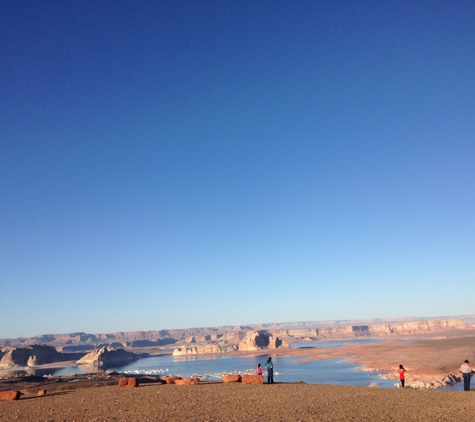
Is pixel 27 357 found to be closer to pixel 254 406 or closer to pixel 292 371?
pixel 292 371

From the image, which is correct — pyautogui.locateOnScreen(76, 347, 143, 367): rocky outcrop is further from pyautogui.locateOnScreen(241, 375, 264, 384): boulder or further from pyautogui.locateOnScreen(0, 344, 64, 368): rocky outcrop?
pyautogui.locateOnScreen(241, 375, 264, 384): boulder

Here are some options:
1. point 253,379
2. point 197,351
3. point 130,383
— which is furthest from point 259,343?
point 130,383

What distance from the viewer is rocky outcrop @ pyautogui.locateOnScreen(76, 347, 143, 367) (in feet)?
344

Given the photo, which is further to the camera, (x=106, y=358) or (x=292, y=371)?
(x=106, y=358)

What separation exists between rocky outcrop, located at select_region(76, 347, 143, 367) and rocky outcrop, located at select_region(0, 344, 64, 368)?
1109cm

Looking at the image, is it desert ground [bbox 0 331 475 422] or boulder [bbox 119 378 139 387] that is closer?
desert ground [bbox 0 331 475 422]

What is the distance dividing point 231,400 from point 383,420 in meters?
5.77

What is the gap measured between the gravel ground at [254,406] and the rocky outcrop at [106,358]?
9281 cm

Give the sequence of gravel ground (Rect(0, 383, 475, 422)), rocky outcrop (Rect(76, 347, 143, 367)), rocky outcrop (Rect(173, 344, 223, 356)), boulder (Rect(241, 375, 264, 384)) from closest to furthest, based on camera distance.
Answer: gravel ground (Rect(0, 383, 475, 422)) → boulder (Rect(241, 375, 264, 384)) → rocky outcrop (Rect(76, 347, 143, 367)) → rocky outcrop (Rect(173, 344, 223, 356))

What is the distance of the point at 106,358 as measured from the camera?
109062 millimetres

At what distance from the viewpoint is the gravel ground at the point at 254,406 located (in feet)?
40.4

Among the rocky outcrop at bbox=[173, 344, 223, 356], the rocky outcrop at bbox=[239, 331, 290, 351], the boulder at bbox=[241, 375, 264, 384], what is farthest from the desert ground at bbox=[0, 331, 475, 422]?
the rocky outcrop at bbox=[239, 331, 290, 351]

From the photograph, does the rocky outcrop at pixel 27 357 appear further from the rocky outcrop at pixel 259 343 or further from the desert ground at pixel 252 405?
the desert ground at pixel 252 405

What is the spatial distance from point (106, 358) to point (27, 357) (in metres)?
22.4
